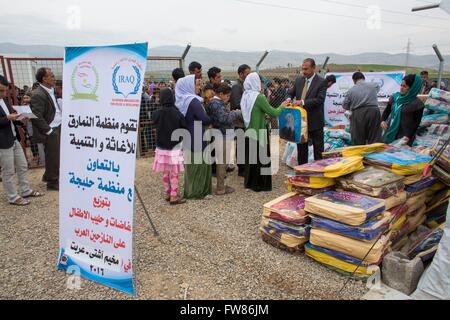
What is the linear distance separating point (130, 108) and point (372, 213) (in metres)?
2.29

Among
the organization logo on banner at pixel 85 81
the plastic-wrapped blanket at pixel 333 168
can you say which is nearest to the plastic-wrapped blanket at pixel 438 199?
the plastic-wrapped blanket at pixel 333 168

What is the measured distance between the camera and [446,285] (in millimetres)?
2324

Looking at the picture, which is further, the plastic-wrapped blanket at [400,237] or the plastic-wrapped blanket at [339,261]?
the plastic-wrapped blanket at [400,237]

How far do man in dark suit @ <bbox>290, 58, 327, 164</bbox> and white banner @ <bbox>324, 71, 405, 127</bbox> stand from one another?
2.29 m

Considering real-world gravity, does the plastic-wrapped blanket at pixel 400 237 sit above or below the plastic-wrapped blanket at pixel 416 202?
below

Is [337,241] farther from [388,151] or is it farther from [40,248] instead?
[40,248]

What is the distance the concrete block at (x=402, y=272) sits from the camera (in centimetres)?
260

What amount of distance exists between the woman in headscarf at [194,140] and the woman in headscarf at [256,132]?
0.70m

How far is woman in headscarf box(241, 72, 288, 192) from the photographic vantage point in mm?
4727

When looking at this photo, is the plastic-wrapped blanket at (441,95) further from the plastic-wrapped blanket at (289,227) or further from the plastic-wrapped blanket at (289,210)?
the plastic-wrapped blanket at (289,227)

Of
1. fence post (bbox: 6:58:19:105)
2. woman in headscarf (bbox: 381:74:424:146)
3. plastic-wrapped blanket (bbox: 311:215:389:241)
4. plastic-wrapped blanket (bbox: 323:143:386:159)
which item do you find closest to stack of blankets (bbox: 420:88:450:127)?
woman in headscarf (bbox: 381:74:424:146)

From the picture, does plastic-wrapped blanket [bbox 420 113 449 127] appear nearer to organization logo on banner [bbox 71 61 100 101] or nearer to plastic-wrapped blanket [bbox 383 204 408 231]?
plastic-wrapped blanket [bbox 383 204 408 231]

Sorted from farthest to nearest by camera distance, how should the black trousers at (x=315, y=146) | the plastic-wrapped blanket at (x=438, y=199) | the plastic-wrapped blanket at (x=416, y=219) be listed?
the black trousers at (x=315, y=146), the plastic-wrapped blanket at (x=438, y=199), the plastic-wrapped blanket at (x=416, y=219)

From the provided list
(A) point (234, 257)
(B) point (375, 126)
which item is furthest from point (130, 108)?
(B) point (375, 126)
